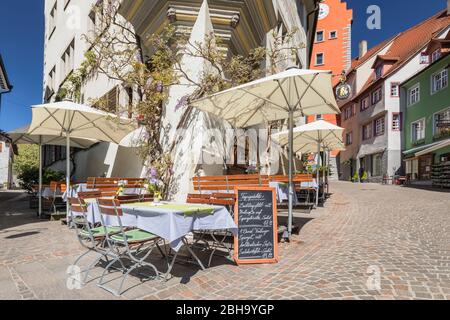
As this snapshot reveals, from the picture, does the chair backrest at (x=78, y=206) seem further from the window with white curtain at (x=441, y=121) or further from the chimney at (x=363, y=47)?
the chimney at (x=363, y=47)

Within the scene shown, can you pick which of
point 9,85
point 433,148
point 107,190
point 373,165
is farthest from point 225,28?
point 373,165

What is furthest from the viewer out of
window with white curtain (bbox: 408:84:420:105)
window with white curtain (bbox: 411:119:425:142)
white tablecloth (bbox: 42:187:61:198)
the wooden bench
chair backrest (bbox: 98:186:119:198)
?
window with white curtain (bbox: 408:84:420:105)

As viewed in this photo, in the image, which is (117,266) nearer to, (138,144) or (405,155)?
(138,144)

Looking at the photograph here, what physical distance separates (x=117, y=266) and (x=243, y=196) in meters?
2.02

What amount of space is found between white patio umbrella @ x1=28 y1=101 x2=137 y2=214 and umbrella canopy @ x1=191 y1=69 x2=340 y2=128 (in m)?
3.14

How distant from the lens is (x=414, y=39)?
3091 centimetres

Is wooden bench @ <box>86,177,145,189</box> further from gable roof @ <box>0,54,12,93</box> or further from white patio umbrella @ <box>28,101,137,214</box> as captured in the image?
gable roof @ <box>0,54,12,93</box>

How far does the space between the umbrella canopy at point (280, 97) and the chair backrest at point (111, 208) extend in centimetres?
297

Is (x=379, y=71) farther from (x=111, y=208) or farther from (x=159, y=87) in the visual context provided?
(x=111, y=208)

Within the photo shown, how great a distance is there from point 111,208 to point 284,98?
3.92m

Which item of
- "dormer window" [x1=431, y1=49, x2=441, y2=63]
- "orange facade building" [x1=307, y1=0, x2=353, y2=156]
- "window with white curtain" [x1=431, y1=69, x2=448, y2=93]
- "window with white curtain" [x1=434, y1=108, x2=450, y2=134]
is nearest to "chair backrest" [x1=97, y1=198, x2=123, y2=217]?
"window with white curtain" [x1=434, y1=108, x2=450, y2=134]

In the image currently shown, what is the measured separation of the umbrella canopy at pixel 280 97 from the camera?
5637 millimetres

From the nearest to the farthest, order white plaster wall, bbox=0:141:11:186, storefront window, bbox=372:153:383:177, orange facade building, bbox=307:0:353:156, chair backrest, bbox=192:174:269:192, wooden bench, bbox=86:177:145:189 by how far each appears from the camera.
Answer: chair backrest, bbox=192:174:269:192, wooden bench, bbox=86:177:145:189, storefront window, bbox=372:153:383:177, white plaster wall, bbox=0:141:11:186, orange facade building, bbox=307:0:353:156

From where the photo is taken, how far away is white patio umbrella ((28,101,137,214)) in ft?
26.2
